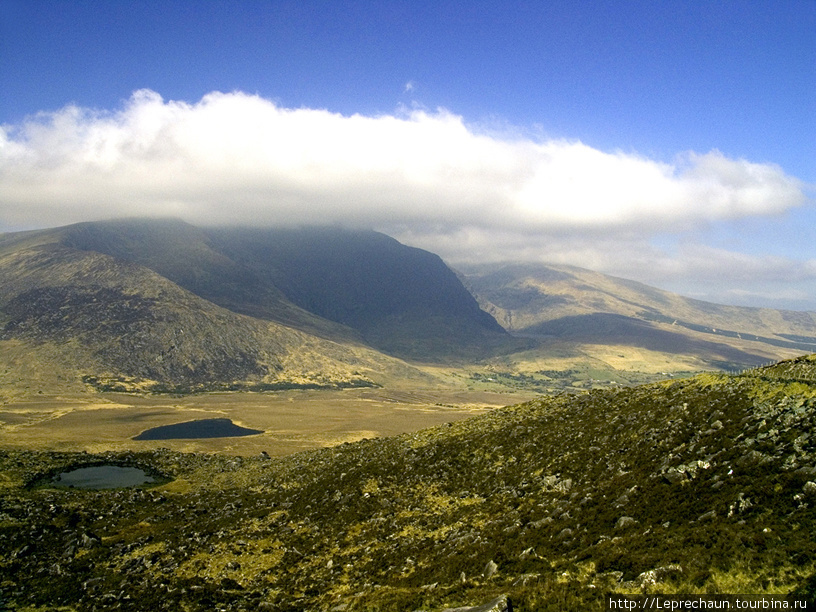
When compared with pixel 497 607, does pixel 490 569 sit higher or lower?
lower

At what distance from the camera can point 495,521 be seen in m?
41.8

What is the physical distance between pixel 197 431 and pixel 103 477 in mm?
88651

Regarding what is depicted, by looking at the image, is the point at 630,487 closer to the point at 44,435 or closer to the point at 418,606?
the point at 418,606

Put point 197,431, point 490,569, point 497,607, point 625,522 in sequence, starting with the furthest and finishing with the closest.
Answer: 1. point 197,431
2. point 625,522
3. point 490,569
4. point 497,607

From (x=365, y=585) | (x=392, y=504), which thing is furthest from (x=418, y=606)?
(x=392, y=504)

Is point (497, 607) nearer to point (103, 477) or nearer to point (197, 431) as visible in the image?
point (103, 477)

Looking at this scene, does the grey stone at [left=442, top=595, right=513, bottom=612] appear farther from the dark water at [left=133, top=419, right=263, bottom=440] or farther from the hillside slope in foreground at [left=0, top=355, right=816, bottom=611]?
the dark water at [left=133, top=419, right=263, bottom=440]

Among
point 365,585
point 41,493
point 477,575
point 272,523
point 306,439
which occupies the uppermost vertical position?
point 477,575

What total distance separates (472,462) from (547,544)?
85.4 ft

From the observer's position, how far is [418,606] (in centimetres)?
2803

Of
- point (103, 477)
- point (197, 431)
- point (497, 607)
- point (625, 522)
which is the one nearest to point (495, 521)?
point (625, 522)

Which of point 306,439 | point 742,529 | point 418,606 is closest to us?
point 742,529

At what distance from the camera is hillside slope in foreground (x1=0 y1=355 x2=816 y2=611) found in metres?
25.9

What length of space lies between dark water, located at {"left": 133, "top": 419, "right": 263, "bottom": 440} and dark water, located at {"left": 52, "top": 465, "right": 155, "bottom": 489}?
63.4 metres
